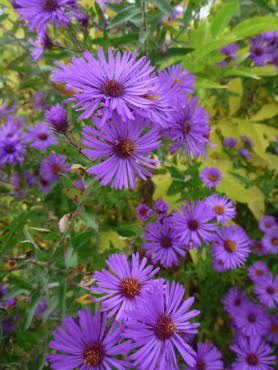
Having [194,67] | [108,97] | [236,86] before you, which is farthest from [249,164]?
[108,97]

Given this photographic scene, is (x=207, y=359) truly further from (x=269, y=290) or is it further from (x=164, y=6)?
(x=164, y=6)

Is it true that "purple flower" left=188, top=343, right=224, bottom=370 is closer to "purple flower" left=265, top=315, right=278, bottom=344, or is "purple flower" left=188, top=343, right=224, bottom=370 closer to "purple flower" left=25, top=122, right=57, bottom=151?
"purple flower" left=265, top=315, right=278, bottom=344

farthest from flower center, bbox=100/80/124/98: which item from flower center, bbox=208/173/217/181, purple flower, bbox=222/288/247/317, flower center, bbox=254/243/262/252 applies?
flower center, bbox=254/243/262/252

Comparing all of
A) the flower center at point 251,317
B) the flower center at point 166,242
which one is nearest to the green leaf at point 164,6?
the flower center at point 166,242

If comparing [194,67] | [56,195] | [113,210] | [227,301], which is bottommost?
[227,301]

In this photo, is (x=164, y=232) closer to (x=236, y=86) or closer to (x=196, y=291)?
(x=196, y=291)
